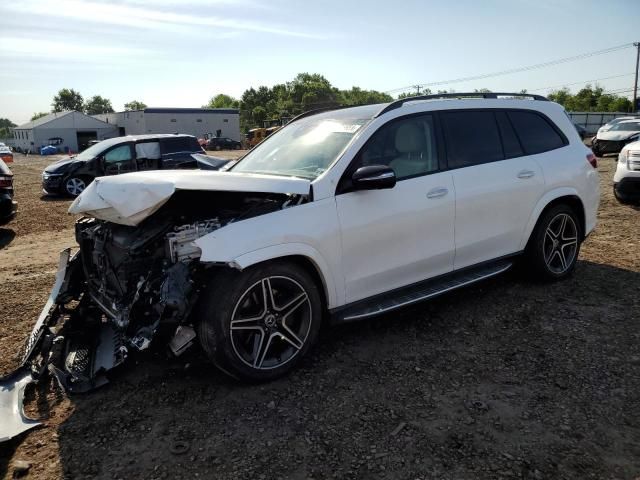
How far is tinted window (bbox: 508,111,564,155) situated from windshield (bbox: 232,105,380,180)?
163 centimetres

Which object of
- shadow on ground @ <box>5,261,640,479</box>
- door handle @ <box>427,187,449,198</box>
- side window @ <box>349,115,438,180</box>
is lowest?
shadow on ground @ <box>5,261,640,479</box>

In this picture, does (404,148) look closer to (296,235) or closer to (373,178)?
(373,178)

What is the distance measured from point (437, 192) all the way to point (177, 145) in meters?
9.65

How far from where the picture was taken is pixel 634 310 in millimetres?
4461

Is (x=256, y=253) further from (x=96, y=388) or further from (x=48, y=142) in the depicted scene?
(x=48, y=142)

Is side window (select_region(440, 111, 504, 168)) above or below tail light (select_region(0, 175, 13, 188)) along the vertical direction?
above

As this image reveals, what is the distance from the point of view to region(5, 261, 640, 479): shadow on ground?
2617 mm

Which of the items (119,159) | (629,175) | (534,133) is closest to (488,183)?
(534,133)

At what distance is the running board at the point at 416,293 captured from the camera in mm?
3678

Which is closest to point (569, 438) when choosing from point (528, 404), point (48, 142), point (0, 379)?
point (528, 404)

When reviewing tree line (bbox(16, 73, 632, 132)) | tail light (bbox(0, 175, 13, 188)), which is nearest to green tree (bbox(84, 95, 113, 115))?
tree line (bbox(16, 73, 632, 132))

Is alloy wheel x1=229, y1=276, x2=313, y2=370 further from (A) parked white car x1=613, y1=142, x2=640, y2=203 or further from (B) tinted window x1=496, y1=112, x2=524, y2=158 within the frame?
(A) parked white car x1=613, y1=142, x2=640, y2=203

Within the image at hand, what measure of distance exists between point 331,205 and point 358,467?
1.72 meters

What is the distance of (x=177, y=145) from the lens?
485 inches
